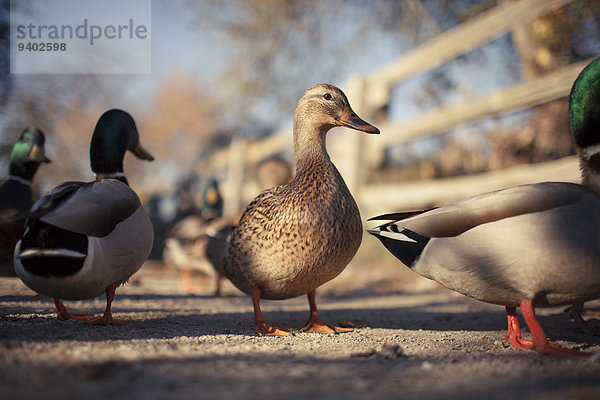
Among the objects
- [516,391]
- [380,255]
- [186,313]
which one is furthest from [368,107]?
[516,391]

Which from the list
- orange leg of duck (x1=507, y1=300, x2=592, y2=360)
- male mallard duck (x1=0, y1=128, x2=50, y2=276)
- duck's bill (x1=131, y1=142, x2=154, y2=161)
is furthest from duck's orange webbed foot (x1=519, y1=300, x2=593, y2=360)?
male mallard duck (x1=0, y1=128, x2=50, y2=276)

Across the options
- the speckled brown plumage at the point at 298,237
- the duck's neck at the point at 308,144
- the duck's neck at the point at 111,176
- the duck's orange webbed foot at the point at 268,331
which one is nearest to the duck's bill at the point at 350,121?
the duck's neck at the point at 308,144

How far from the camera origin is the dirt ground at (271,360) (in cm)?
120

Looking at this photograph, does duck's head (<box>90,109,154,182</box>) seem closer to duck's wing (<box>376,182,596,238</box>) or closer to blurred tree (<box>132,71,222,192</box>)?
duck's wing (<box>376,182,596,238</box>)

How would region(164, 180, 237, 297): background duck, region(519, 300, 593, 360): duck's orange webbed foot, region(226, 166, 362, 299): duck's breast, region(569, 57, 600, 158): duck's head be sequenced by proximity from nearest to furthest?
region(519, 300, 593, 360): duck's orange webbed foot
region(569, 57, 600, 158): duck's head
region(226, 166, 362, 299): duck's breast
region(164, 180, 237, 297): background duck

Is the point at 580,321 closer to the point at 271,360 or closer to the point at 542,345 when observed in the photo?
the point at 542,345

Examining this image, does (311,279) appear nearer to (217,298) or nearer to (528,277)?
(528,277)

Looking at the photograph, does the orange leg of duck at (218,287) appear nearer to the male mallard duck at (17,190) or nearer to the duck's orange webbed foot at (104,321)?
the male mallard duck at (17,190)

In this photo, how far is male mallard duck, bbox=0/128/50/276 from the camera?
306cm

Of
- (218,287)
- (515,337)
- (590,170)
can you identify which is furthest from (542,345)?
(218,287)

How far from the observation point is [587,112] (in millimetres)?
2303

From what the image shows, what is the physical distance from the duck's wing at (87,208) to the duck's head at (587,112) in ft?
8.08

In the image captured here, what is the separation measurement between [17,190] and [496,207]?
3345mm

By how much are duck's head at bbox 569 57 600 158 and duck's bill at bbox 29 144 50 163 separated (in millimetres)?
3727
